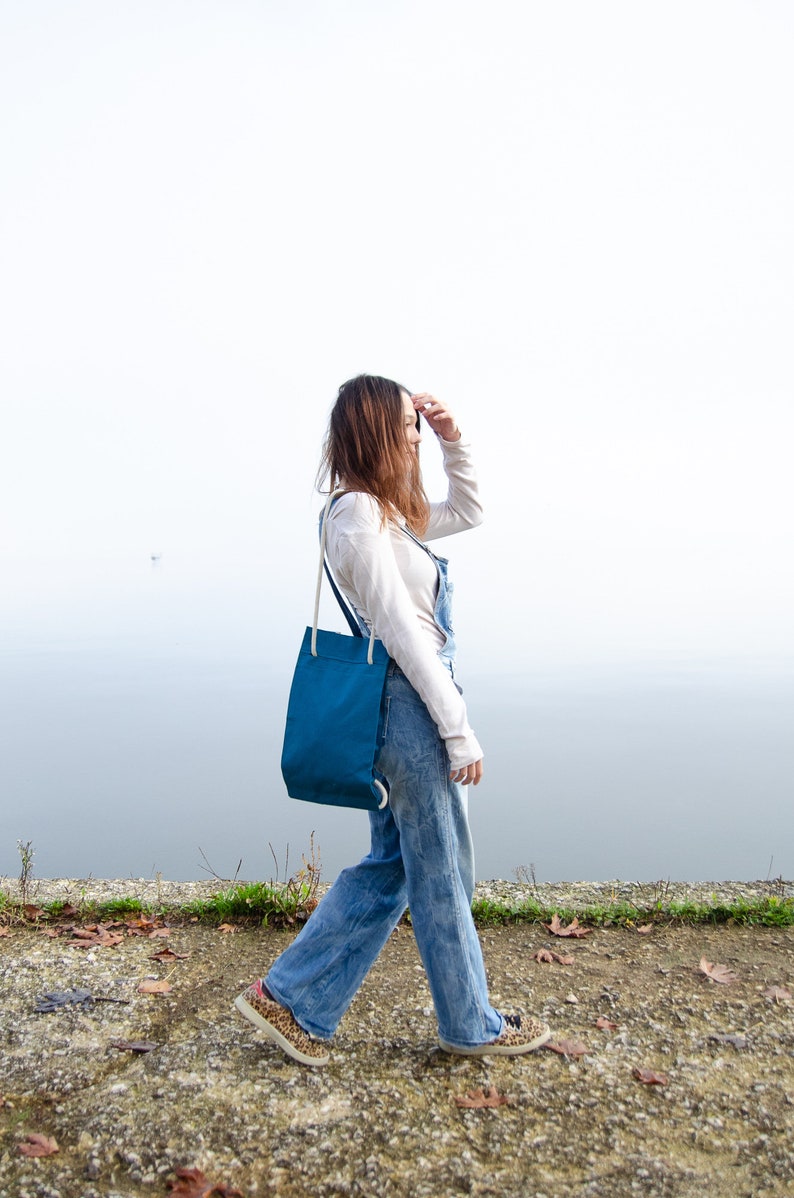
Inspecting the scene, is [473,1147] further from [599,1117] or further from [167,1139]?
[167,1139]

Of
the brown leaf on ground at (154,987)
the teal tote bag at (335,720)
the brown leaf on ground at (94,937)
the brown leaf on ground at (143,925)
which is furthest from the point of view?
the brown leaf on ground at (143,925)

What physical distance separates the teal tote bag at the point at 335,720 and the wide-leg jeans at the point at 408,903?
0.24 ft

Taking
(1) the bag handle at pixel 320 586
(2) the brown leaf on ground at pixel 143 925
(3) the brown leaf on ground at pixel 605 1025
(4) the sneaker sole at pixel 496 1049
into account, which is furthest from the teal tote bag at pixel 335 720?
(2) the brown leaf on ground at pixel 143 925

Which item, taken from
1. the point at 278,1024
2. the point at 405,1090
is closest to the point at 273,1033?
the point at 278,1024

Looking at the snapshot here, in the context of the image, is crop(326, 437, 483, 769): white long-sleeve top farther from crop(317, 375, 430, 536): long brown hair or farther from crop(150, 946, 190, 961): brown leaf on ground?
crop(150, 946, 190, 961): brown leaf on ground

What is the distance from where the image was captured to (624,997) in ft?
12.0

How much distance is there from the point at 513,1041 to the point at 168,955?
1.79 meters

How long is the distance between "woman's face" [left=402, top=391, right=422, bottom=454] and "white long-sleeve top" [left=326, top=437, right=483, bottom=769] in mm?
270

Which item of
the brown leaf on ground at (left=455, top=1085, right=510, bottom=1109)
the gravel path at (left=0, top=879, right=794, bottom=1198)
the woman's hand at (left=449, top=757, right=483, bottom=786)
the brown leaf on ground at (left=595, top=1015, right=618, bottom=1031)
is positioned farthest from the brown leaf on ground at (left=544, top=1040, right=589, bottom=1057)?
the woman's hand at (left=449, top=757, right=483, bottom=786)

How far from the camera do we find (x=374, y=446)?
284cm

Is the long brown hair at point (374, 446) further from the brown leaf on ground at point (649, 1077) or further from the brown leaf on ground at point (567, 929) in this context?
the brown leaf on ground at point (567, 929)

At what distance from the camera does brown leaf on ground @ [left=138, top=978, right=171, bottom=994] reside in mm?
3740

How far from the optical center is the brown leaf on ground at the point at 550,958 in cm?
404

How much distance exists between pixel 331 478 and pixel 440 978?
1625mm
